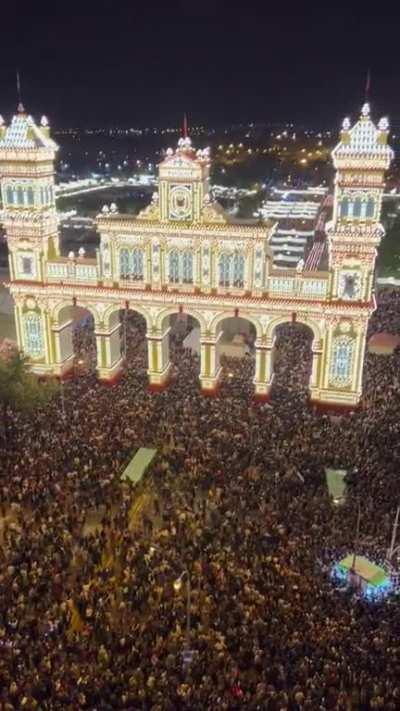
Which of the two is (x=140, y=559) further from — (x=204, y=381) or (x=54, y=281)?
(x=54, y=281)

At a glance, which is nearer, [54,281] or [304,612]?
[304,612]

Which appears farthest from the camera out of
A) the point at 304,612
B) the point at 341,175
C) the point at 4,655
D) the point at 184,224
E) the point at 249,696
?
the point at 184,224

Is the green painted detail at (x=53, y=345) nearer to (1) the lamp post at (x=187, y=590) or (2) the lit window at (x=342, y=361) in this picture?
(2) the lit window at (x=342, y=361)

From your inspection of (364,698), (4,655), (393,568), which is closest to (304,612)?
(364,698)

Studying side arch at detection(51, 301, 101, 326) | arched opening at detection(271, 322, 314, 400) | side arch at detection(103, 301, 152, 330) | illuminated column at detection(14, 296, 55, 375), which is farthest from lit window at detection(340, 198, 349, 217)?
illuminated column at detection(14, 296, 55, 375)

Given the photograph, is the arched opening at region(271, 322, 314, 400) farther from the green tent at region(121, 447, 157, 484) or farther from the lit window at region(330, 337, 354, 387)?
the green tent at region(121, 447, 157, 484)

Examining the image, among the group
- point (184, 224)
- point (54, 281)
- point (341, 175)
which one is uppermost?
point (341, 175)

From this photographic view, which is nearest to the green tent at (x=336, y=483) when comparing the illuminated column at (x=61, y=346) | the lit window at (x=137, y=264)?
the lit window at (x=137, y=264)

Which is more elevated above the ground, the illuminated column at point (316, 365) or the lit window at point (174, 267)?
the lit window at point (174, 267)

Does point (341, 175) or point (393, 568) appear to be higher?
point (341, 175)
